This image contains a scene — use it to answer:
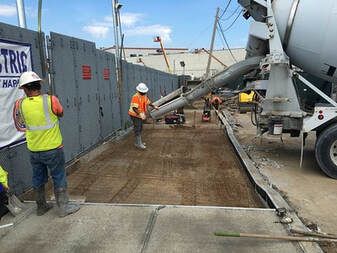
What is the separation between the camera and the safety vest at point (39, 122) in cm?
427

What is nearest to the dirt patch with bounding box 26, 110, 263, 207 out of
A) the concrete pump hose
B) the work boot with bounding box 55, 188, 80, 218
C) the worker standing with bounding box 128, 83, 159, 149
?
the worker standing with bounding box 128, 83, 159, 149

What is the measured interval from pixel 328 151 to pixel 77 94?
5398mm

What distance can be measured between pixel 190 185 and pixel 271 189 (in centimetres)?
140

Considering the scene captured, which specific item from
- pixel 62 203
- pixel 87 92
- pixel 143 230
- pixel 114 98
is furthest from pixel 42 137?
pixel 114 98

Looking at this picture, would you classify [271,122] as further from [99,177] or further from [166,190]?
[99,177]

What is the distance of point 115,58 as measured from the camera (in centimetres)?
1116

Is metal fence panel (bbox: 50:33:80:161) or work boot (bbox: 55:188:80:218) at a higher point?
metal fence panel (bbox: 50:33:80:161)

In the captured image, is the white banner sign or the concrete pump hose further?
the concrete pump hose

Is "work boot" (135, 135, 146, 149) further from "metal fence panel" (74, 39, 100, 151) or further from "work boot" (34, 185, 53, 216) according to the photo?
"work boot" (34, 185, 53, 216)

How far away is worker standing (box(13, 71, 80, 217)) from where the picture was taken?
427cm

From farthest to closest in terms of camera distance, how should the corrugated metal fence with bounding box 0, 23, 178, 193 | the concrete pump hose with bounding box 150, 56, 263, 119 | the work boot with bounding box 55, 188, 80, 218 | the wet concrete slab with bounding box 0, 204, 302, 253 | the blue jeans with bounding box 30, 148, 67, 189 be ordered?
the concrete pump hose with bounding box 150, 56, 263, 119 → the corrugated metal fence with bounding box 0, 23, 178, 193 → the work boot with bounding box 55, 188, 80, 218 → the blue jeans with bounding box 30, 148, 67, 189 → the wet concrete slab with bounding box 0, 204, 302, 253

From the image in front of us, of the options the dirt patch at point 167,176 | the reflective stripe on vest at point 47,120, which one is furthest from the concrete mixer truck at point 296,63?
the reflective stripe on vest at point 47,120

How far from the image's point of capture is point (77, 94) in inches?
310

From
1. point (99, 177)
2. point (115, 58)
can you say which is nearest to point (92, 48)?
point (115, 58)
